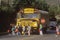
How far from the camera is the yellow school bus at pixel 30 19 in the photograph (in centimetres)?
4238

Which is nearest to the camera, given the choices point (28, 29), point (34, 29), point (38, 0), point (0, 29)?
point (28, 29)

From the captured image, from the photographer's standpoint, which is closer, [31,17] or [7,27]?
[31,17]

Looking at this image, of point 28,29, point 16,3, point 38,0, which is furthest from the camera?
point 38,0

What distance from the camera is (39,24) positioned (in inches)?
1662

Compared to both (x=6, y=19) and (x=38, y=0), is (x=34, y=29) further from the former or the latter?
(x=38, y=0)

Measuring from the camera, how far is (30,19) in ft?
140

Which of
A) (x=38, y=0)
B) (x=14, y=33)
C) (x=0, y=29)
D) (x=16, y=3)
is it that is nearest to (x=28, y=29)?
(x=14, y=33)

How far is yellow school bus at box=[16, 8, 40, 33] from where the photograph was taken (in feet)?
139

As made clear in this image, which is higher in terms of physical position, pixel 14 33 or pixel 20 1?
pixel 20 1

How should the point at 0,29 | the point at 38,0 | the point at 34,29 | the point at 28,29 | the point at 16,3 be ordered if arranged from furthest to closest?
the point at 38,0 < the point at 16,3 < the point at 0,29 < the point at 34,29 < the point at 28,29

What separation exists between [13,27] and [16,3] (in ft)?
51.4

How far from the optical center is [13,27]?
1657 inches

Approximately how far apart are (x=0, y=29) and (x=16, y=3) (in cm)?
925

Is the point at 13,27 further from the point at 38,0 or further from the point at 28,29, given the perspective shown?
the point at 38,0
